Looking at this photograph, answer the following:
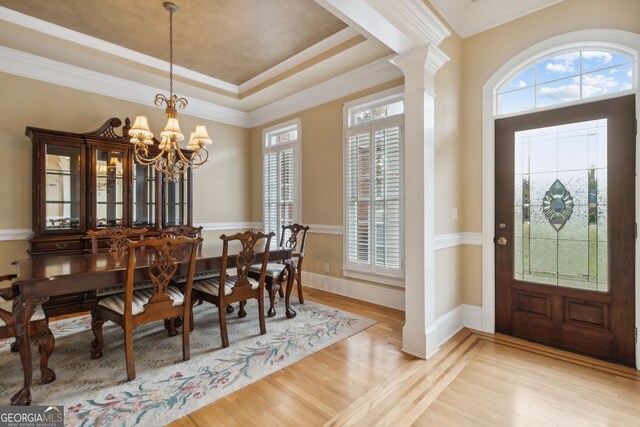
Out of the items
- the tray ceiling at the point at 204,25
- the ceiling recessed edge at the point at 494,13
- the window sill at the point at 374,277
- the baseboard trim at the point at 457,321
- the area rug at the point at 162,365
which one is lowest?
the area rug at the point at 162,365

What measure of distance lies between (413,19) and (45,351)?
3.59 metres

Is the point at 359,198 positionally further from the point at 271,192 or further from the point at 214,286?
the point at 214,286

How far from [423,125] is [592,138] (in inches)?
54.9

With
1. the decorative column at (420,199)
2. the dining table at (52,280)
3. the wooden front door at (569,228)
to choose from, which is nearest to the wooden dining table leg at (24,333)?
the dining table at (52,280)

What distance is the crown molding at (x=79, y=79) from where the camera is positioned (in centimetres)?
350

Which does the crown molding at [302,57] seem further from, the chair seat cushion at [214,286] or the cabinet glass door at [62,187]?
the chair seat cushion at [214,286]

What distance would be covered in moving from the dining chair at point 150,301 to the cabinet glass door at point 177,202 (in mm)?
2090

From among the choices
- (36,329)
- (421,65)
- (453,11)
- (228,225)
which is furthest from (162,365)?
(453,11)

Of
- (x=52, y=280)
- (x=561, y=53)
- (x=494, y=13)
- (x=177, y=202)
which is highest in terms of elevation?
(x=494, y=13)

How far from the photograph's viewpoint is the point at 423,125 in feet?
8.35

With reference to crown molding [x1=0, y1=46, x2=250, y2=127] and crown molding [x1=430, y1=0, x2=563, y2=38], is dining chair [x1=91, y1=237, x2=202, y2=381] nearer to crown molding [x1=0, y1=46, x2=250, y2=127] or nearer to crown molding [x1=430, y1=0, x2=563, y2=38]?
crown molding [x1=430, y1=0, x2=563, y2=38]

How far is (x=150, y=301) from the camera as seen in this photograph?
230 cm

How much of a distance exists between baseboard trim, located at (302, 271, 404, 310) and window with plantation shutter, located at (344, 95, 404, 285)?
0.39 feet

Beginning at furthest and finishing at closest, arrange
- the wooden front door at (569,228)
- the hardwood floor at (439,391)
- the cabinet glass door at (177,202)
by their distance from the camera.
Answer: the cabinet glass door at (177,202)
the wooden front door at (569,228)
the hardwood floor at (439,391)
